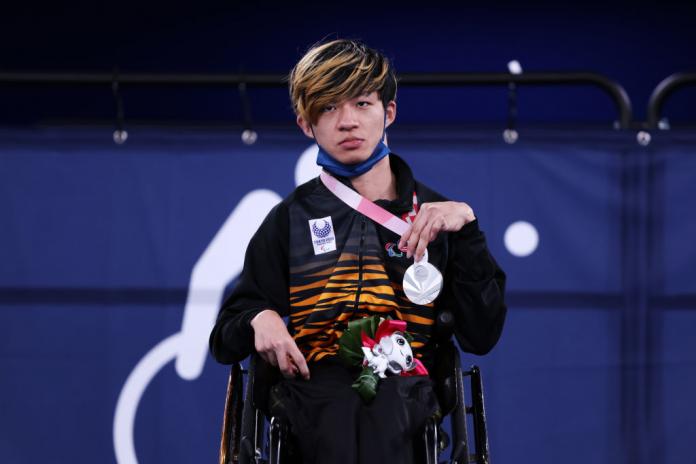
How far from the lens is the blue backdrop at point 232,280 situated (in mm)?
3566

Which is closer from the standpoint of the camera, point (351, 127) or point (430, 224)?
point (430, 224)

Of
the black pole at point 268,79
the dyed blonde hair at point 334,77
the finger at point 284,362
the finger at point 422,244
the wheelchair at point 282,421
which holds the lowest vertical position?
the wheelchair at point 282,421

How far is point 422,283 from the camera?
6.65ft

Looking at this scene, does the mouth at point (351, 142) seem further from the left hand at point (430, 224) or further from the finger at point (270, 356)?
the finger at point (270, 356)

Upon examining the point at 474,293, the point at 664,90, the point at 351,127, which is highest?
the point at 664,90

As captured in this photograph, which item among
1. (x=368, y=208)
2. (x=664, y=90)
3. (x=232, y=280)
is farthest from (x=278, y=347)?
(x=664, y=90)

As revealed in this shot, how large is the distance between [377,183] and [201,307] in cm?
152

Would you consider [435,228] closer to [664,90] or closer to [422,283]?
[422,283]

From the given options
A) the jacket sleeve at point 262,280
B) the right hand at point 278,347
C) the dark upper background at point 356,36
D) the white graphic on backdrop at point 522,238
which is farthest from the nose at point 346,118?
the dark upper background at point 356,36

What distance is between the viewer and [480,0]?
534cm

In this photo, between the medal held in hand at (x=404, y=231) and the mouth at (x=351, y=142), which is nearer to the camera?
the medal held in hand at (x=404, y=231)

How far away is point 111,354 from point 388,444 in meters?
1.91

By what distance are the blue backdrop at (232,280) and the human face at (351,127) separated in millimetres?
1444

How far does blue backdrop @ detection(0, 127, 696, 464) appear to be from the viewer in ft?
11.7
